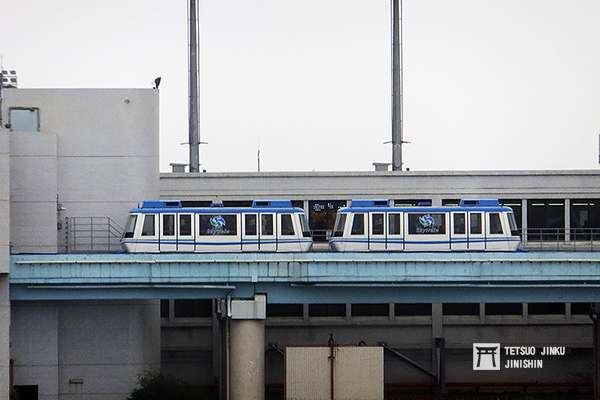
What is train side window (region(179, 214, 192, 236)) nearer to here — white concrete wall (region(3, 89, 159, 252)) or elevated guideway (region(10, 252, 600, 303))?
white concrete wall (region(3, 89, 159, 252))

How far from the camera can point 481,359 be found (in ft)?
178

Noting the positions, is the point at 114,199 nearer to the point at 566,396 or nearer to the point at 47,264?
the point at 47,264

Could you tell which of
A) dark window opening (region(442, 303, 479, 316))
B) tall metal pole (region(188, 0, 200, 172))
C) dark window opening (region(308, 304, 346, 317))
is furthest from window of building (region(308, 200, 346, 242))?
tall metal pole (region(188, 0, 200, 172))

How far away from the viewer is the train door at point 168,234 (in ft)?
167

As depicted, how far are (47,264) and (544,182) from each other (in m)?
24.1

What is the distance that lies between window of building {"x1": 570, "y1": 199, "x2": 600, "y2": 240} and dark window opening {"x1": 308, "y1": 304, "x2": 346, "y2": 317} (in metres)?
11.4

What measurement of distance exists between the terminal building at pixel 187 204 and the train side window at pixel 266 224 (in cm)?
372

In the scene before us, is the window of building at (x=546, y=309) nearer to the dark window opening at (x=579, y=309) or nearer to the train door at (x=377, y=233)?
the dark window opening at (x=579, y=309)

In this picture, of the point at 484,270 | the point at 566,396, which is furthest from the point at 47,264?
the point at 566,396

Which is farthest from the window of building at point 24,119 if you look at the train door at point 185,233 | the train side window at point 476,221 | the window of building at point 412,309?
the window of building at point 412,309

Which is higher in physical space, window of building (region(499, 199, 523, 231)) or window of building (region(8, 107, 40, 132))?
window of building (region(8, 107, 40, 132))

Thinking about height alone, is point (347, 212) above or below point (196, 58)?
below

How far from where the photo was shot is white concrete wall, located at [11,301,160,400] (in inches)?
1941

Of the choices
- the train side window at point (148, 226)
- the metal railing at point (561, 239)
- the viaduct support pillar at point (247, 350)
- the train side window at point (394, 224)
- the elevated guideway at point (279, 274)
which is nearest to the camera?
the viaduct support pillar at point (247, 350)
